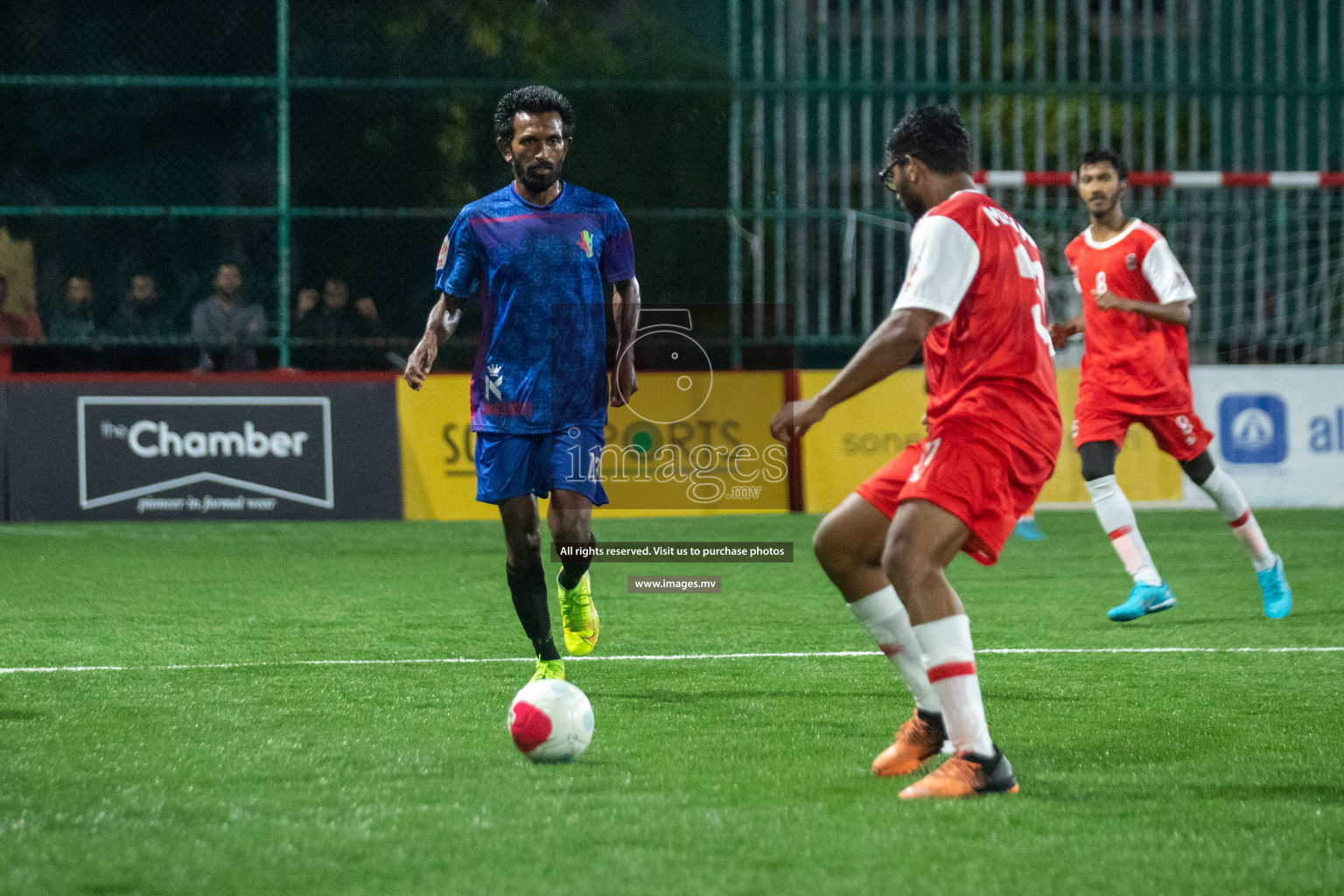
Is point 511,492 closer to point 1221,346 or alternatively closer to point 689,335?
point 689,335

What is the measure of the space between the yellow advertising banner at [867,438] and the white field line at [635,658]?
21.0 feet

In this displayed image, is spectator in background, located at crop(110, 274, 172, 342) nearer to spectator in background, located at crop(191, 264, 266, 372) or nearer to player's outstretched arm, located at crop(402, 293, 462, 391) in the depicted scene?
spectator in background, located at crop(191, 264, 266, 372)

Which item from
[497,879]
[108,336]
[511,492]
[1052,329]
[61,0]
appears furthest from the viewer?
[61,0]

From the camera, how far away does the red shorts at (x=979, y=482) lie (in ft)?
13.6

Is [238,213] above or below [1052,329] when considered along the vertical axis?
above

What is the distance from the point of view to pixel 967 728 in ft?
13.7

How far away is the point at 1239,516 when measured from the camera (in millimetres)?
8008

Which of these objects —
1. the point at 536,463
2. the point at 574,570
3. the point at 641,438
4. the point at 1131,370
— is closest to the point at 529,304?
the point at 536,463

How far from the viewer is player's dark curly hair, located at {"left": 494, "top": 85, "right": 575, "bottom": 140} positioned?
5.75 m

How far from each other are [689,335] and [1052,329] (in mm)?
6978

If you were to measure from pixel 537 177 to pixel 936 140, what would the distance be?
1.84 m

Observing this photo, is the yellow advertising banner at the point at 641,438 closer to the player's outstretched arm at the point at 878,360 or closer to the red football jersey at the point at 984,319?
the red football jersey at the point at 984,319

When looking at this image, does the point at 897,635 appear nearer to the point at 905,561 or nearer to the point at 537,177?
the point at 905,561

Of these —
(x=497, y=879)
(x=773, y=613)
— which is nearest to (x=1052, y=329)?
(x=773, y=613)
